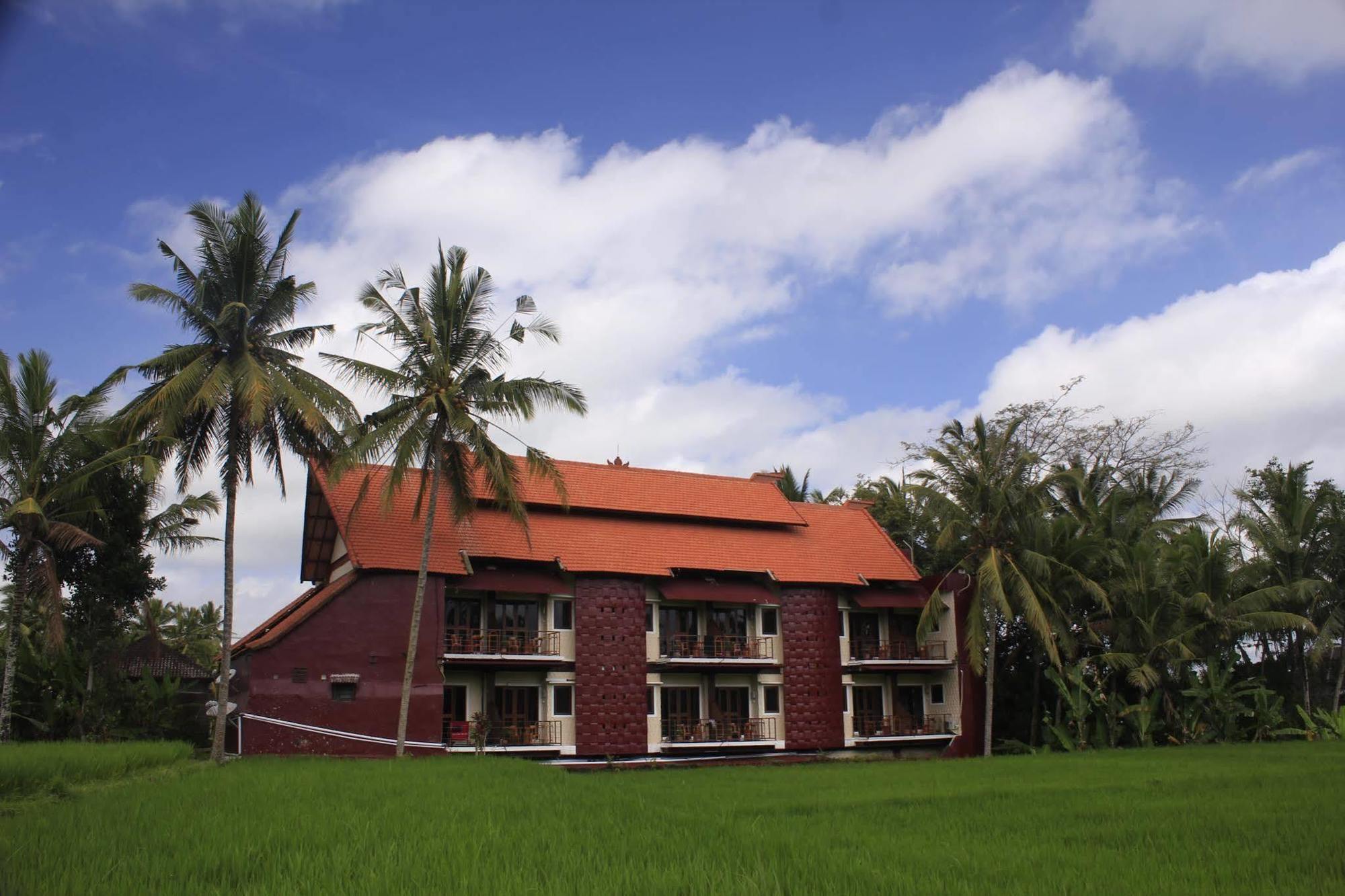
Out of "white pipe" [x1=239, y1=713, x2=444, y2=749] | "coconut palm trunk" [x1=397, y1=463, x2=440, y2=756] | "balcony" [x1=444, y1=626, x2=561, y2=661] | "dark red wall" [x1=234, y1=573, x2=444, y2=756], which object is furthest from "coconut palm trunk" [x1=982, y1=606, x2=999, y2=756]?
"coconut palm trunk" [x1=397, y1=463, x2=440, y2=756]

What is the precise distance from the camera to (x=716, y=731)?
3070cm

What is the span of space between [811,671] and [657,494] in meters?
7.17

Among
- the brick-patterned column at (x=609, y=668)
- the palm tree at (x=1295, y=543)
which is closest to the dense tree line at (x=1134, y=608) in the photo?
the palm tree at (x=1295, y=543)

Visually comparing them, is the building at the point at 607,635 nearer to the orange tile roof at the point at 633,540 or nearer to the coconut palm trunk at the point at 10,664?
the orange tile roof at the point at 633,540

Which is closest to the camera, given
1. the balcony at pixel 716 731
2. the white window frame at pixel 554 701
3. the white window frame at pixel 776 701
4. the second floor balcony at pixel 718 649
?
the white window frame at pixel 554 701

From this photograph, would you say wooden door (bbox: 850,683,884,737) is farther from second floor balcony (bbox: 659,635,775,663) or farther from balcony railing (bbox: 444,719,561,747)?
balcony railing (bbox: 444,719,561,747)

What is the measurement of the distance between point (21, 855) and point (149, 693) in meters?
20.9

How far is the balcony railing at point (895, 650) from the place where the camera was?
33.5 m

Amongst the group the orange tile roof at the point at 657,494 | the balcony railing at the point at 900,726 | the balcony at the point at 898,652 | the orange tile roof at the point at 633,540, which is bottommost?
the balcony railing at the point at 900,726

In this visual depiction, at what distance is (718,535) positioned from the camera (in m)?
33.4

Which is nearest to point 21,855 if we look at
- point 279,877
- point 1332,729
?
point 279,877

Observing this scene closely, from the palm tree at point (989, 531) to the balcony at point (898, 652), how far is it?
3.35 ft

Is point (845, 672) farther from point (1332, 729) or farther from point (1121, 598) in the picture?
point (1332, 729)

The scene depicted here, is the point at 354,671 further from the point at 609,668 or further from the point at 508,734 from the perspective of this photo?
the point at 609,668
